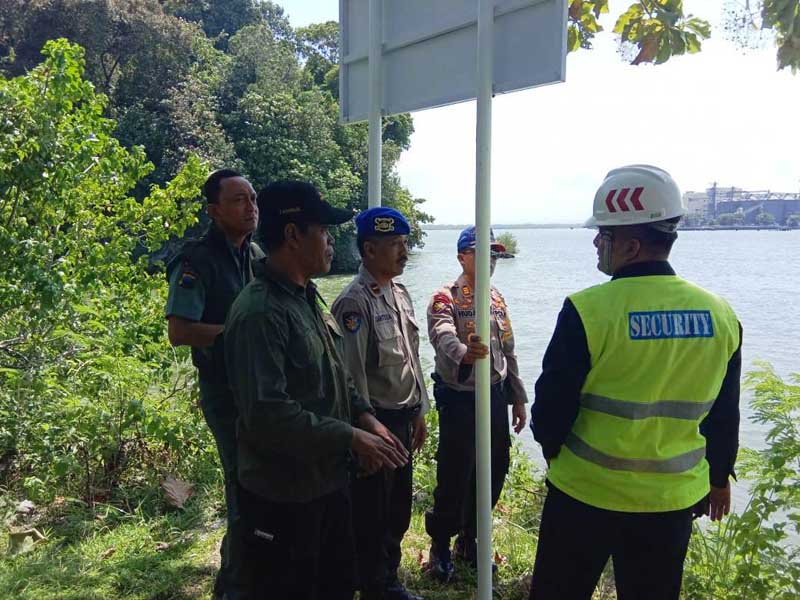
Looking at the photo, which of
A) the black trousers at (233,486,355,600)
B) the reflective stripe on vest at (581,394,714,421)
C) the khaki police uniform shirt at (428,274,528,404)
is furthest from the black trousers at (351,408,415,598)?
the reflective stripe on vest at (581,394,714,421)

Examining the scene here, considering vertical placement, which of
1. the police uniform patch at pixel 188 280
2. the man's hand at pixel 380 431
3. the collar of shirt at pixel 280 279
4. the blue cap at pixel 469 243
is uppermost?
the blue cap at pixel 469 243

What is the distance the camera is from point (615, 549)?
2.05 meters

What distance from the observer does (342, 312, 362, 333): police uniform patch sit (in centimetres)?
286

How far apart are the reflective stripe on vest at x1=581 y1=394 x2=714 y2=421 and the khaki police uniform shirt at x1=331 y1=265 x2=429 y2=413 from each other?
113 cm

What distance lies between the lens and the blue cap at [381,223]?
2930mm

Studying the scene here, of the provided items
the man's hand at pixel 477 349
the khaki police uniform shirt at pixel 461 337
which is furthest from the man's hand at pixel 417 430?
the man's hand at pixel 477 349

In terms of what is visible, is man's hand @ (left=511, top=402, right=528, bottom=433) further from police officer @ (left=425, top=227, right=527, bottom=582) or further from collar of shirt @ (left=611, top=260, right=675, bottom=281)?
collar of shirt @ (left=611, top=260, right=675, bottom=281)

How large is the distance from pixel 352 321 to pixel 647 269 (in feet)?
4.45

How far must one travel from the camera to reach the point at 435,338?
10.7ft

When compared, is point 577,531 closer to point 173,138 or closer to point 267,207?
point 267,207

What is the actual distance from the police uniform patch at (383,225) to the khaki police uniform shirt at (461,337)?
63 cm

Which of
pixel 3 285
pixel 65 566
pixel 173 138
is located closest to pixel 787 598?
pixel 65 566

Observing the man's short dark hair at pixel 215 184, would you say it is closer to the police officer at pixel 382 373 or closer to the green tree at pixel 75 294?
the police officer at pixel 382 373

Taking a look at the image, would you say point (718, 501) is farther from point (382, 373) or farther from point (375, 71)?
point (375, 71)
